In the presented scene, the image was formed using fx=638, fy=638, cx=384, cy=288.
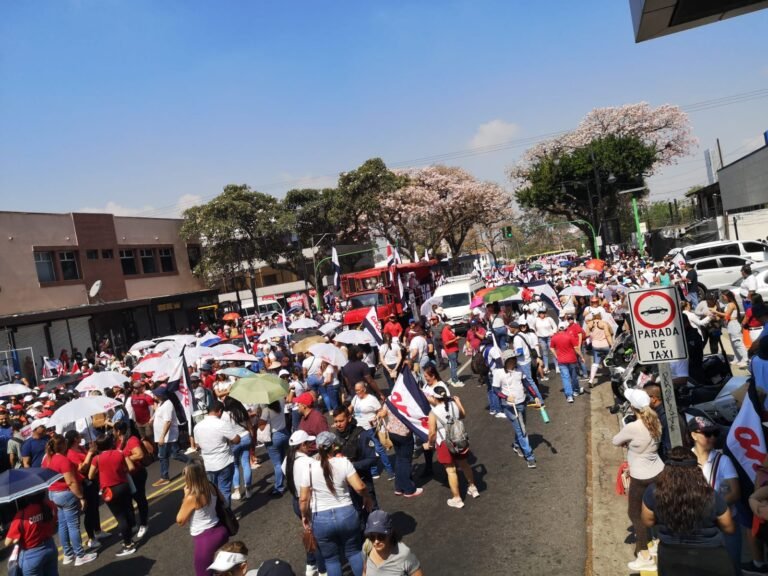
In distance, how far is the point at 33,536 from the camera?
652cm

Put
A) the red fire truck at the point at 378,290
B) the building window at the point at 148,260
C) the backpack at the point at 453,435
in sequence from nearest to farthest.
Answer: the backpack at the point at 453,435
the red fire truck at the point at 378,290
the building window at the point at 148,260

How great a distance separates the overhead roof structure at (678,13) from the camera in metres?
6.34

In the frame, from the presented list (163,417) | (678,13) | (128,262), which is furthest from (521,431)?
(128,262)

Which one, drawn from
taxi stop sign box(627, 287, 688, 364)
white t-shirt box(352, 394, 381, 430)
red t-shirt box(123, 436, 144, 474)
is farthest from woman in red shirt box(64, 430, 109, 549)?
taxi stop sign box(627, 287, 688, 364)

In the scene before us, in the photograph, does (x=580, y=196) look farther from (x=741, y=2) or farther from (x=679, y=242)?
(x=741, y=2)

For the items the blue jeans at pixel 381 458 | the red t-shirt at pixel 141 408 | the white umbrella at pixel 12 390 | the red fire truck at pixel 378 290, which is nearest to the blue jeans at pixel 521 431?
the blue jeans at pixel 381 458

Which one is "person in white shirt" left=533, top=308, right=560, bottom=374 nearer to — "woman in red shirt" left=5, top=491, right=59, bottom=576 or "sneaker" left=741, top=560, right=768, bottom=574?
"sneaker" left=741, top=560, right=768, bottom=574

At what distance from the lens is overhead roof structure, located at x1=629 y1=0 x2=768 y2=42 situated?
634 centimetres

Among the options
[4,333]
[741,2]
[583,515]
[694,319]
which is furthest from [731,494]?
[4,333]

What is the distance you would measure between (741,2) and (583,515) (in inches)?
233

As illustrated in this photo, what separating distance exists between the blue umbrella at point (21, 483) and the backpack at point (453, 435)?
443cm

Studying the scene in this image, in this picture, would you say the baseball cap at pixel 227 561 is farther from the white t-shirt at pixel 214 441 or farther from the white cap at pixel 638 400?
the white cap at pixel 638 400

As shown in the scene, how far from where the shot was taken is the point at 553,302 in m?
17.9

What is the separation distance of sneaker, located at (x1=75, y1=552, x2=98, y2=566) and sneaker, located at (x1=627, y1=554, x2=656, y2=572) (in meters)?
6.56
